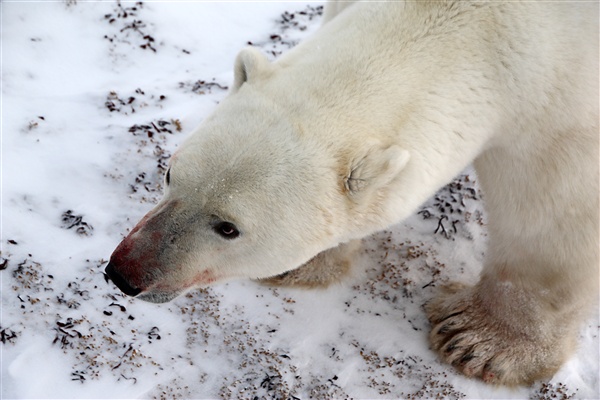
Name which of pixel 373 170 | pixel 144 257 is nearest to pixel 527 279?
→ pixel 373 170

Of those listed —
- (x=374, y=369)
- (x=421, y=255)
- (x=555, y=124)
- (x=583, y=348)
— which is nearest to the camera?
(x=555, y=124)

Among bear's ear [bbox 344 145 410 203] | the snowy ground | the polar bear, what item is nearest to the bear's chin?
the polar bear

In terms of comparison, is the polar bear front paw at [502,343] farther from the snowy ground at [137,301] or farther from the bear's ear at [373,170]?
the bear's ear at [373,170]

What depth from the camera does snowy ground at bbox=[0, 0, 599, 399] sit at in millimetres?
3559

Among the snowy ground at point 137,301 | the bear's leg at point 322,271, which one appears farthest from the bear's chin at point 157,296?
the bear's leg at point 322,271

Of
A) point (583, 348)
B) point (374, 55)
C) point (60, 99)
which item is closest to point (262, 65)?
point (374, 55)

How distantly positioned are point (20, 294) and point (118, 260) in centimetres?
121

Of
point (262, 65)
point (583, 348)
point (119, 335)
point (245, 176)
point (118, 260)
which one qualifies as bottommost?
point (583, 348)

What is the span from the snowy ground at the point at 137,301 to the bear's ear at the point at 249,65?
1564 millimetres

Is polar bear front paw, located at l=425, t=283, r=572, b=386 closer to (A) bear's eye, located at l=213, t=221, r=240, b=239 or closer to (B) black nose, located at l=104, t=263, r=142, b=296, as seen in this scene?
(A) bear's eye, located at l=213, t=221, r=240, b=239

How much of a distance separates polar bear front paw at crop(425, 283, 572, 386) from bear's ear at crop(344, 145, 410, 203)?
1695 millimetres

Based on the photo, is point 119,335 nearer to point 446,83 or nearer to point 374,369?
point 374,369

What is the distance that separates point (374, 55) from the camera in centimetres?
293

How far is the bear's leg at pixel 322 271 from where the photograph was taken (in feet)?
14.1
